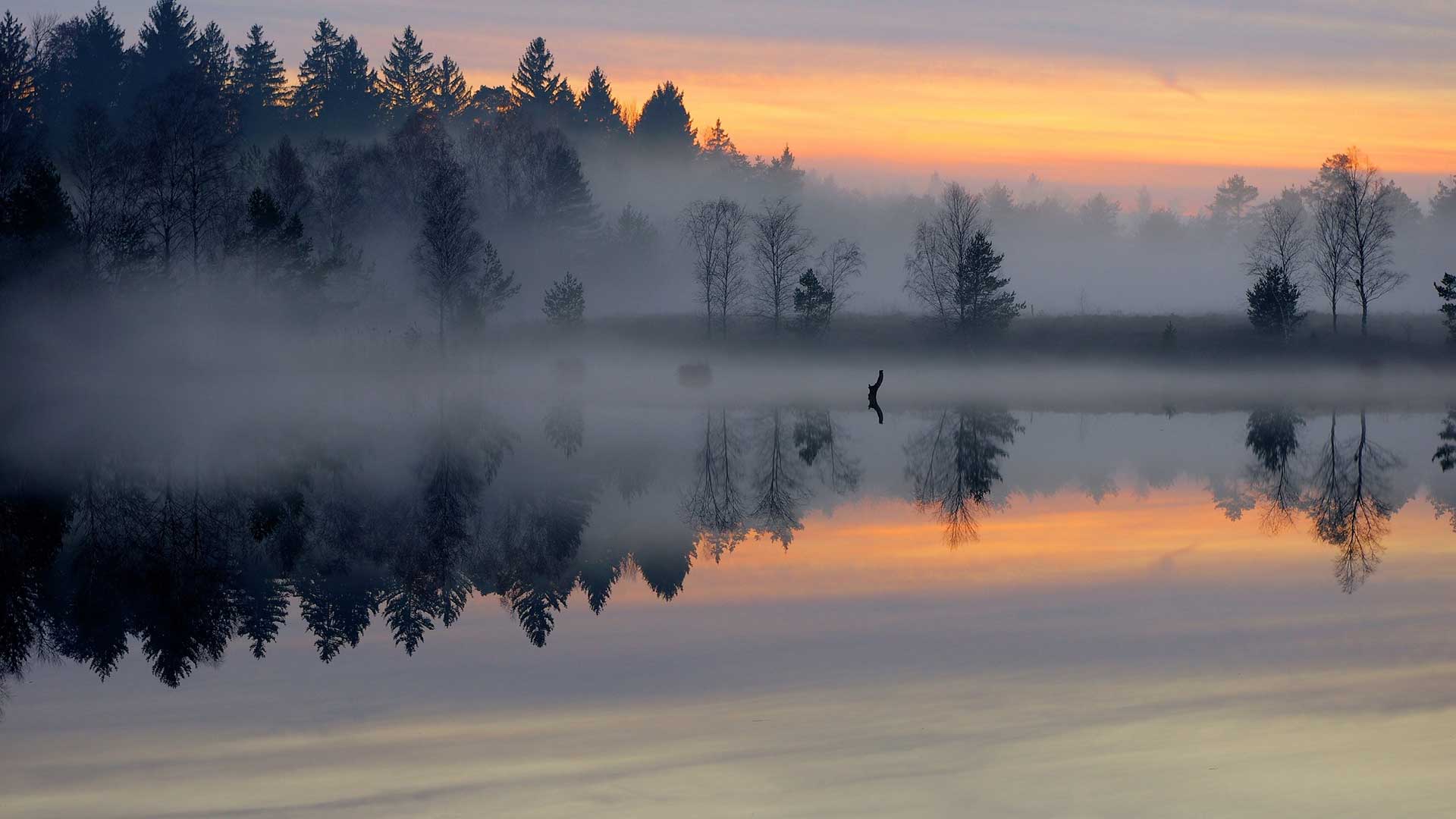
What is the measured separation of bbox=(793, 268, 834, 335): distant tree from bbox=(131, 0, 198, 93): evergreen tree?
194 feet

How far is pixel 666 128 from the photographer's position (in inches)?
6462

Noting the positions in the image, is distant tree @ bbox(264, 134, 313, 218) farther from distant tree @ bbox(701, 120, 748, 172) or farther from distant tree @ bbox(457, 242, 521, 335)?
distant tree @ bbox(701, 120, 748, 172)

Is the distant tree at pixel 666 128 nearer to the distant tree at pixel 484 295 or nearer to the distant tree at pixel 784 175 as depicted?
the distant tree at pixel 784 175

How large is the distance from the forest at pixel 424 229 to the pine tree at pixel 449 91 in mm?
257

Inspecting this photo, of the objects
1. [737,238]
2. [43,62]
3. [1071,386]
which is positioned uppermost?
[43,62]

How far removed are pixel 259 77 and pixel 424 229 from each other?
51764mm

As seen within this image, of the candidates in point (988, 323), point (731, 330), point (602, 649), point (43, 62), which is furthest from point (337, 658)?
point (43, 62)

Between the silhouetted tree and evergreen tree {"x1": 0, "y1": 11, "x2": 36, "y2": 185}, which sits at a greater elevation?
evergreen tree {"x1": 0, "y1": 11, "x2": 36, "y2": 185}

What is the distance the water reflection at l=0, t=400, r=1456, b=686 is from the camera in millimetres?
19141

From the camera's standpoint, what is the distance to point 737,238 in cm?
11081

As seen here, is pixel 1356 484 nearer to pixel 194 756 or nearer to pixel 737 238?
pixel 194 756

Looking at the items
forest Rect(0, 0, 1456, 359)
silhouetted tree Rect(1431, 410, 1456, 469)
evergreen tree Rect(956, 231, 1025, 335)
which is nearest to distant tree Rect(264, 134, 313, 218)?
forest Rect(0, 0, 1456, 359)

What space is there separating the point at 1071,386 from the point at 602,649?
225 ft

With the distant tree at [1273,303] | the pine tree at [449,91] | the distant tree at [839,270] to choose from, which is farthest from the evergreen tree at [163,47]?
the distant tree at [1273,303]
